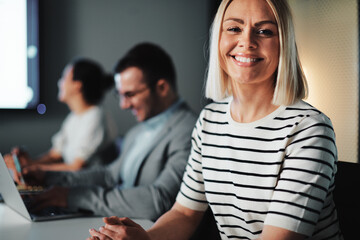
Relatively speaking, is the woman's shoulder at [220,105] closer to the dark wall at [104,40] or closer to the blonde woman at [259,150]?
the blonde woman at [259,150]

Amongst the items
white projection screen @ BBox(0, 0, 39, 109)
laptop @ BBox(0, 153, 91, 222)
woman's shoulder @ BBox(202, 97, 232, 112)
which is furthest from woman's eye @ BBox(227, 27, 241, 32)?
white projection screen @ BBox(0, 0, 39, 109)

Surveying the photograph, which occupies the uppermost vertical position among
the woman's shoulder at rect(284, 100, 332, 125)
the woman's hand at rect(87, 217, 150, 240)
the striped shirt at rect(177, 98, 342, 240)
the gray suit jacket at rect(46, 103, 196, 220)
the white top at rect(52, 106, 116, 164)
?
the woman's shoulder at rect(284, 100, 332, 125)

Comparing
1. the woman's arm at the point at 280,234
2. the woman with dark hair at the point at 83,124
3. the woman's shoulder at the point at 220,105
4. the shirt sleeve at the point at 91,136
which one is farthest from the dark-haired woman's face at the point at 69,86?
the woman's arm at the point at 280,234

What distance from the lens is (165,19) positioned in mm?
4051

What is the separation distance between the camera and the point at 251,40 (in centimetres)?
104

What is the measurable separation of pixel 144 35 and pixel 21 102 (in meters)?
1.35

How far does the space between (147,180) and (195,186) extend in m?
0.52

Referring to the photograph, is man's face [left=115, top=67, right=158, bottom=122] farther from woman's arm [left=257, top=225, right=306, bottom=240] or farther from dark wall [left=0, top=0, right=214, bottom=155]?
dark wall [left=0, top=0, right=214, bottom=155]

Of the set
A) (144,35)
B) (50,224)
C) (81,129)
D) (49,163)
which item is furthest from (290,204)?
(144,35)

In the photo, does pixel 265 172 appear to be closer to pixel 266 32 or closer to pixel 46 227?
pixel 266 32

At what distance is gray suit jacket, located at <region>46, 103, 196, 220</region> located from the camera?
1396mm

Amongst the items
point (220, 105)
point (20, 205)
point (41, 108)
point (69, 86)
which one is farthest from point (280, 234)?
point (41, 108)

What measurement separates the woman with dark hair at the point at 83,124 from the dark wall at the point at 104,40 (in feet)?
2.32

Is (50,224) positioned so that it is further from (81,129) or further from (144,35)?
(144,35)
